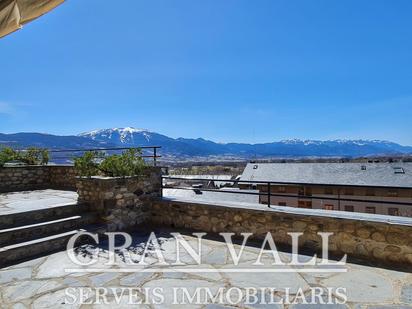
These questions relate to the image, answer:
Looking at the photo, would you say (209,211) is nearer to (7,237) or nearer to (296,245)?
(296,245)

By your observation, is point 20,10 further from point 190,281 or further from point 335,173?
point 335,173

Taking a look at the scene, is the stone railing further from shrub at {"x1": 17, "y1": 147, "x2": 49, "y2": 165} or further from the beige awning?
shrub at {"x1": 17, "y1": 147, "x2": 49, "y2": 165}

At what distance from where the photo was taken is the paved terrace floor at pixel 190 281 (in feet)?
9.18

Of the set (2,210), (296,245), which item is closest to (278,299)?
(296,245)

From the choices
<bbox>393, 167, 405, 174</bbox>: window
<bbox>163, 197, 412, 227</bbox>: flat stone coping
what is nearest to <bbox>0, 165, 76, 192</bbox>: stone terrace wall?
<bbox>163, 197, 412, 227</bbox>: flat stone coping

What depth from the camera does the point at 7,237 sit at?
4.18 metres

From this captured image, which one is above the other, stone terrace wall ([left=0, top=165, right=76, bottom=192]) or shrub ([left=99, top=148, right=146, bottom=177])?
shrub ([left=99, top=148, right=146, bottom=177])

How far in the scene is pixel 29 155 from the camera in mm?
9406

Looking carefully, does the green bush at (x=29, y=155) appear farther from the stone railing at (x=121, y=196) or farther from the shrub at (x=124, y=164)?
the shrub at (x=124, y=164)

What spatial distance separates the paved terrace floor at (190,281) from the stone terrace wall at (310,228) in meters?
0.40

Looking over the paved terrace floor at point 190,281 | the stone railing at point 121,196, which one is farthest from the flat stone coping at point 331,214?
the stone railing at point 121,196

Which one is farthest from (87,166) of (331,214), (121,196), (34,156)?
(34,156)

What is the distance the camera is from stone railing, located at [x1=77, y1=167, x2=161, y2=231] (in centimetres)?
544

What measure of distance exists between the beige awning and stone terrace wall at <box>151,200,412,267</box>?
4167 mm
